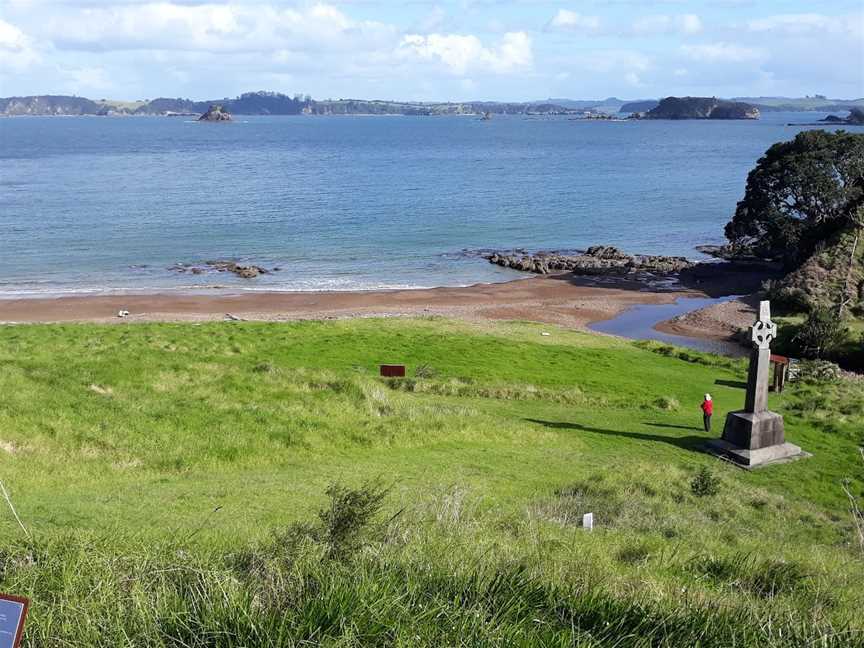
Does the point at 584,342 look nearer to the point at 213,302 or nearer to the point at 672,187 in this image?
the point at 213,302

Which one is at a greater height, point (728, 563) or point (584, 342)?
point (728, 563)

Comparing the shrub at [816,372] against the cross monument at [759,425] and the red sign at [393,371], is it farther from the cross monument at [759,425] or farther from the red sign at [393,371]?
the red sign at [393,371]

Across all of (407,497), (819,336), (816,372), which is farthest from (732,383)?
(407,497)

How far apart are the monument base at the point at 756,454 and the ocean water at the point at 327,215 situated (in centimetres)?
4182

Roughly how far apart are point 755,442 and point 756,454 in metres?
0.32

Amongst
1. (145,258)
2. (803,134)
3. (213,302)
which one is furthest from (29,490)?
(803,134)

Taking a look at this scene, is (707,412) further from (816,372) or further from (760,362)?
(816,372)

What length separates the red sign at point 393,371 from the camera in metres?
28.2

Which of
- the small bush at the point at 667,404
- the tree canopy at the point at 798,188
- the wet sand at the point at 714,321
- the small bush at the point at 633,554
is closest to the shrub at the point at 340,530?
the small bush at the point at 633,554

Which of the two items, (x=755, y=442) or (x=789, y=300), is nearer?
(x=755, y=442)

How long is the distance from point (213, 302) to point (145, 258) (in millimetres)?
16890

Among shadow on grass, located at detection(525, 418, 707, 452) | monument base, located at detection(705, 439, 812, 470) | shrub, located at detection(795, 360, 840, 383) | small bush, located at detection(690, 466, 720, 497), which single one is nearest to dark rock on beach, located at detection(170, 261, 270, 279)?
shrub, located at detection(795, 360, 840, 383)

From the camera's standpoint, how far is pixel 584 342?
3931cm

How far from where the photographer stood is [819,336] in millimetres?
41250
